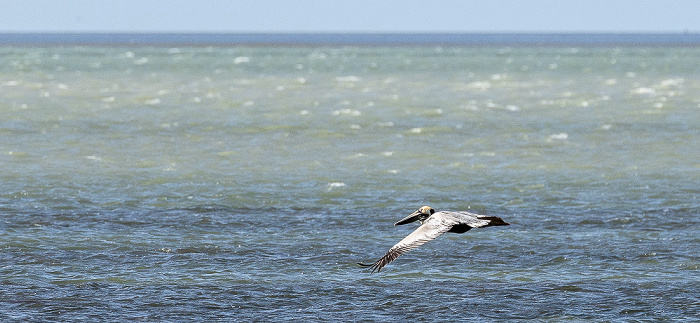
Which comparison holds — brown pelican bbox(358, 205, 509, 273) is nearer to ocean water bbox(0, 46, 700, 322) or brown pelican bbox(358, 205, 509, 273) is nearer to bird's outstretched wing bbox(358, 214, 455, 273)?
bird's outstretched wing bbox(358, 214, 455, 273)

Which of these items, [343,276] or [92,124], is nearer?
[343,276]

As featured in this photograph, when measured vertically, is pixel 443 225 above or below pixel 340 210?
above

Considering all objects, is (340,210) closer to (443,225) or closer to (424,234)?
(443,225)

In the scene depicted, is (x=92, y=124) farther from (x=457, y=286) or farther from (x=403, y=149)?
(x=457, y=286)

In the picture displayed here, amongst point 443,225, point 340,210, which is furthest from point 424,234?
point 340,210

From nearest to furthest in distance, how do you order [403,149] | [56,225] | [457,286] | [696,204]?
1. [457,286]
2. [56,225]
3. [696,204]
4. [403,149]

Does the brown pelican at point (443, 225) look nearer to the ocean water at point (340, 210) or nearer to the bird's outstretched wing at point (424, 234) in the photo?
the bird's outstretched wing at point (424, 234)

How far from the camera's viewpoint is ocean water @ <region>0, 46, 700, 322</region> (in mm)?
17047

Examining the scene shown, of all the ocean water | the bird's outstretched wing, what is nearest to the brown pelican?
the bird's outstretched wing

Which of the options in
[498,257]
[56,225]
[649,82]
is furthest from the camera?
[649,82]

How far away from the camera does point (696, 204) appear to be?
82.7ft

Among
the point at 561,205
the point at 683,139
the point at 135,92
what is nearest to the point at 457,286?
the point at 561,205

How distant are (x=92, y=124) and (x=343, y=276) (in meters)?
27.2

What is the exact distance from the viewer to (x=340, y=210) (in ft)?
80.8
